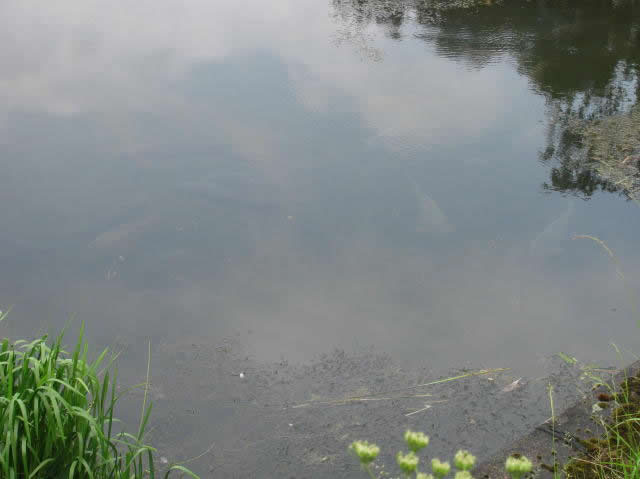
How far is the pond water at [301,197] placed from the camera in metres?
2.84

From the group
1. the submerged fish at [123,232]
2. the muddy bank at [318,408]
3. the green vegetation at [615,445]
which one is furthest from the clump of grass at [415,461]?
the submerged fish at [123,232]

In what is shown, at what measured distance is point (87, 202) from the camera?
145 inches

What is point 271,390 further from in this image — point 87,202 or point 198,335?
point 87,202

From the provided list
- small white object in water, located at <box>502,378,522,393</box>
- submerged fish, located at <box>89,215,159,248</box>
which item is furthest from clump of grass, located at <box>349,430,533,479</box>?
submerged fish, located at <box>89,215,159,248</box>

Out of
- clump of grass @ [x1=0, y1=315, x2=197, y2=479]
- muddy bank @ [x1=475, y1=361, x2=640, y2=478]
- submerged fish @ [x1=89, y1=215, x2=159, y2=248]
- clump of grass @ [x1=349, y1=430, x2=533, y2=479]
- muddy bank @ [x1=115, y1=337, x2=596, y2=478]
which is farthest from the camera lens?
submerged fish @ [x1=89, y1=215, x2=159, y2=248]

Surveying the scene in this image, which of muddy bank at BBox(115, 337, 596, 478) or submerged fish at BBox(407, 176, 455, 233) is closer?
muddy bank at BBox(115, 337, 596, 478)

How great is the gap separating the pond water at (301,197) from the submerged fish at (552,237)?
0.04 feet

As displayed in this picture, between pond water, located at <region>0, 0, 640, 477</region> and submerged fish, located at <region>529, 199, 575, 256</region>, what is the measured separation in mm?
11

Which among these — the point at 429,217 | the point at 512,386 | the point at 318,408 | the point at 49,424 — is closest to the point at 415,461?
the point at 49,424

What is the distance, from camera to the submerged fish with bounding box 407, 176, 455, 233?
354 cm

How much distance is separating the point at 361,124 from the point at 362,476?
101 inches

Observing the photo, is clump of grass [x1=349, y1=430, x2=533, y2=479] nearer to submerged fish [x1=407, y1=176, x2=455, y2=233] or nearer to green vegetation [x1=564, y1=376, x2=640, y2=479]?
green vegetation [x1=564, y1=376, x2=640, y2=479]

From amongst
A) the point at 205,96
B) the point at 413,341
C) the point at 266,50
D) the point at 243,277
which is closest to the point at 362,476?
the point at 413,341

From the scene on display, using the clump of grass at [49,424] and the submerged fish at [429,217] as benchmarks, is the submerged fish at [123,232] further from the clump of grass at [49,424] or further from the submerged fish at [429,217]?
the clump of grass at [49,424]
